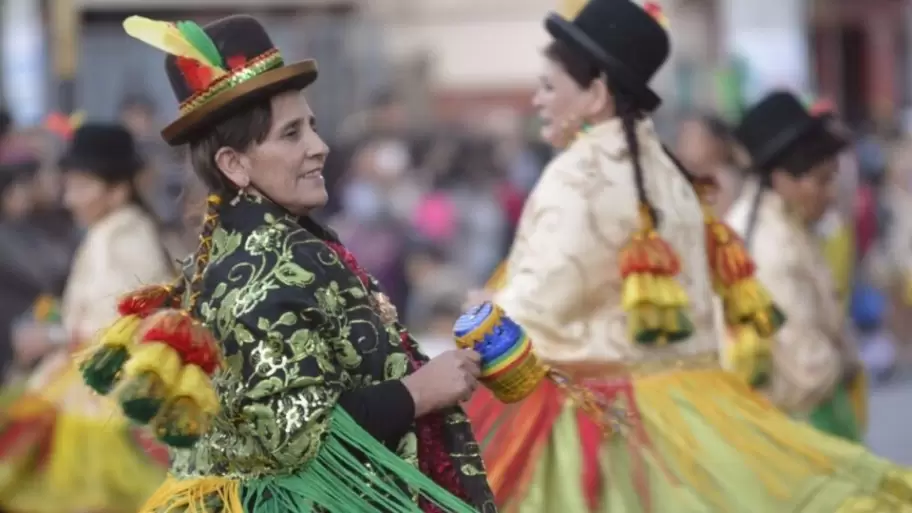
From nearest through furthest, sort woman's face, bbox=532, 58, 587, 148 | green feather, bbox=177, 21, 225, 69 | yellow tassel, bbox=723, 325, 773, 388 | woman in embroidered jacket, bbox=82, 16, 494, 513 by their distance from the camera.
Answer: woman in embroidered jacket, bbox=82, 16, 494, 513
green feather, bbox=177, 21, 225, 69
woman's face, bbox=532, 58, 587, 148
yellow tassel, bbox=723, 325, 773, 388

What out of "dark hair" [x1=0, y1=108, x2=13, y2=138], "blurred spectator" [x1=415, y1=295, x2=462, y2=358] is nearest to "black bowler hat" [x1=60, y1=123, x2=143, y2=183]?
"dark hair" [x1=0, y1=108, x2=13, y2=138]

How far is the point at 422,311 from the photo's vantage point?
46.2ft

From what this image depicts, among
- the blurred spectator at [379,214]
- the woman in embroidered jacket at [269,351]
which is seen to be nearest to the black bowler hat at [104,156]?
the woman in embroidered jacket at [269,351]

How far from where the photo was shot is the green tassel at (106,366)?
3.83 meters

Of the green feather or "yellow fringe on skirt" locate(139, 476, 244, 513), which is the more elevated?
the green feather

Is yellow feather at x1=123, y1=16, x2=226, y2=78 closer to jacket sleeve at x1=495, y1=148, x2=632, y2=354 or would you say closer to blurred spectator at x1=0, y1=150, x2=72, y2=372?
jacket sleeve at x1=495, y1=148, x2=632, y2=354

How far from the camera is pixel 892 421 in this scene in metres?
12.4

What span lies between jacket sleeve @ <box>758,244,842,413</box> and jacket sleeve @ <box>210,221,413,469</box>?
12.3 ft

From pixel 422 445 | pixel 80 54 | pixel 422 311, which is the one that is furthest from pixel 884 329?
pixel 422 445

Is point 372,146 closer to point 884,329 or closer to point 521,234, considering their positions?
point 884,329

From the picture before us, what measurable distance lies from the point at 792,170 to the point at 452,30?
20.2 m

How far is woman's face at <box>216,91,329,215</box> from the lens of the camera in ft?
13.5

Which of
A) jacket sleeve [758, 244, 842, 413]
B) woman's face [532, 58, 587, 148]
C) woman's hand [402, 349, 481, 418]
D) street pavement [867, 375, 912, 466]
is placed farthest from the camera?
street pavement [867, 375, 912, 466]

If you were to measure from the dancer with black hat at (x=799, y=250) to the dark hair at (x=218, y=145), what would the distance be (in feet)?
12.1
